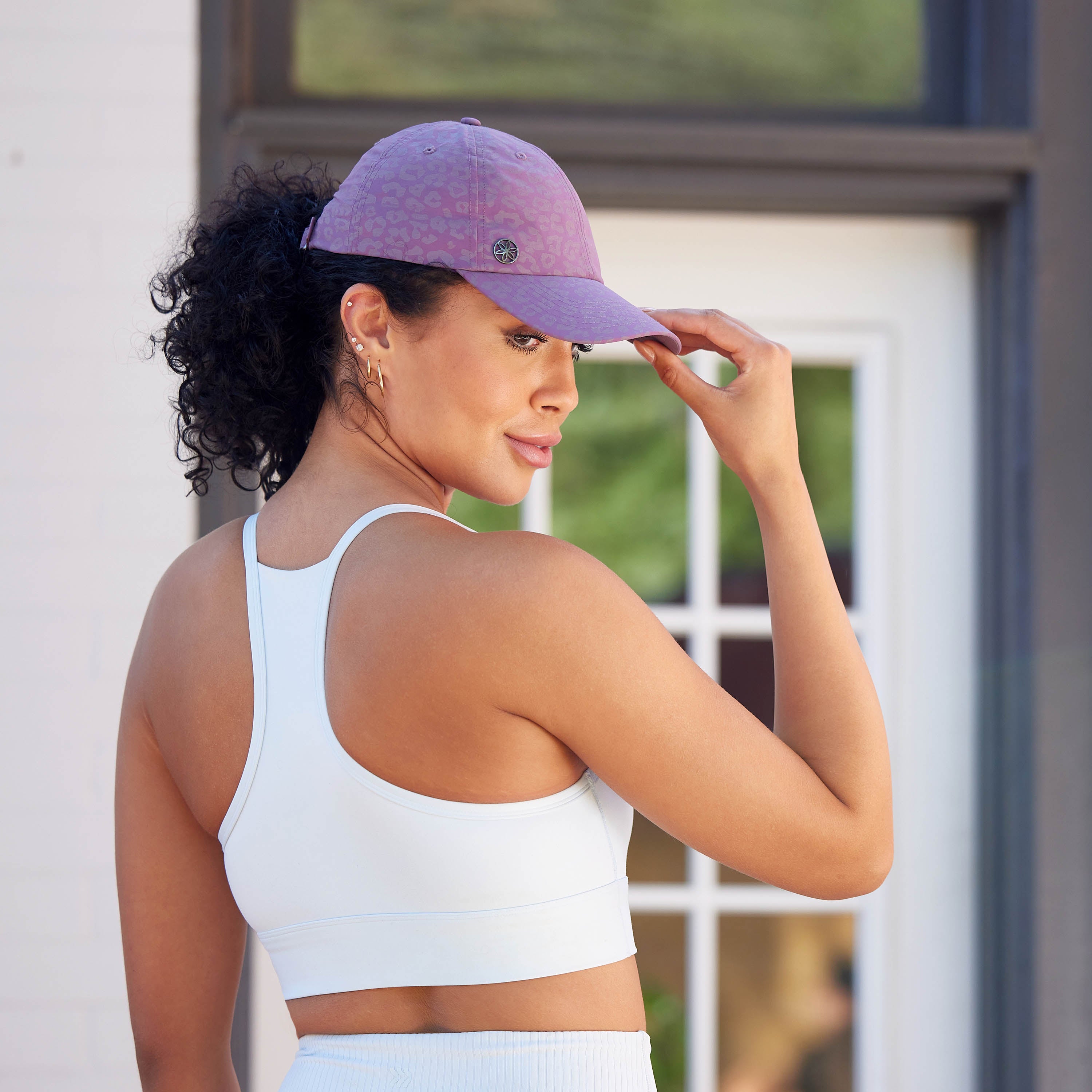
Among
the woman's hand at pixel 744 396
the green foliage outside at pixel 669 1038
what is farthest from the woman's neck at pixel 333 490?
the green foliage outside at pixel 669 1038

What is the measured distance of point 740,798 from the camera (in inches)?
30.6

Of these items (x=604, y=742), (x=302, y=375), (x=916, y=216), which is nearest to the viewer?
(x=604, y=742)

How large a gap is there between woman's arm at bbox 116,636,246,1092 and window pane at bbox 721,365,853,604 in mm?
1306

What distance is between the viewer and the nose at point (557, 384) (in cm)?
88

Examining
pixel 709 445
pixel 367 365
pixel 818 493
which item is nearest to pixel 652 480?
pixel 709 445

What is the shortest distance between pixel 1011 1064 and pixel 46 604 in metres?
1.83

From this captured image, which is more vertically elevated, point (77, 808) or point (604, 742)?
point (604, 742)

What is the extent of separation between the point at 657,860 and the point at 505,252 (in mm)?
1534

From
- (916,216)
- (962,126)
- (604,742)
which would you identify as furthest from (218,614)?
(962,126)

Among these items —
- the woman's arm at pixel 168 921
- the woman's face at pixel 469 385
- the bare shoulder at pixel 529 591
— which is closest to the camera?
the bare shoulder at pixel 529 591

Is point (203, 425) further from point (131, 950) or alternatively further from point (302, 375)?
point (131, 950)

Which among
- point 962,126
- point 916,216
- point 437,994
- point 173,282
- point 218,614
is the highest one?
point 962,126

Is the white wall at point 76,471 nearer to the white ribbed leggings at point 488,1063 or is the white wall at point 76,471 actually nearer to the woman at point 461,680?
the woman at point 461,680

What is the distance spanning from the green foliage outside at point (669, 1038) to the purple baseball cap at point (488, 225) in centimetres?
157
